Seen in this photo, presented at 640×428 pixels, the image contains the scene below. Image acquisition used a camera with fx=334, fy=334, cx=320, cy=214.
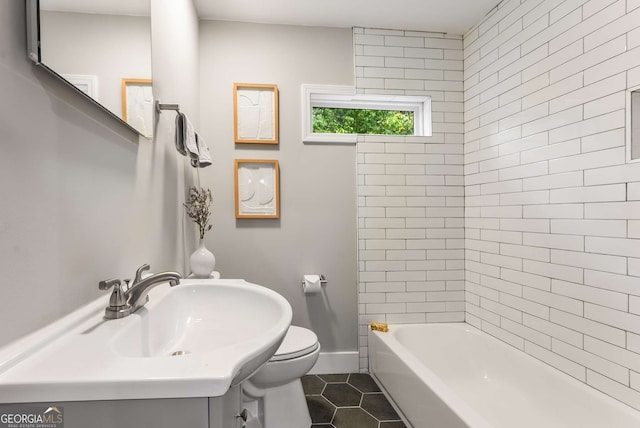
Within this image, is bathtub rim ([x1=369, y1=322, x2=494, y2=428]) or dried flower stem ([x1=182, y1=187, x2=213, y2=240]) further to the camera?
dried flower stem ([x1=182, y1=187, x2=213, y2=240])

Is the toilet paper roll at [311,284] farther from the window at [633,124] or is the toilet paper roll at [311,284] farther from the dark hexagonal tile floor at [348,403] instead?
the window at [633,124]

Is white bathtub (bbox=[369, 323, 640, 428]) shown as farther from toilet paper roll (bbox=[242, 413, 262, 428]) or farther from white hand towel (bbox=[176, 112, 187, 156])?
white hand towel (bbox=[176, 112, 187, 156])

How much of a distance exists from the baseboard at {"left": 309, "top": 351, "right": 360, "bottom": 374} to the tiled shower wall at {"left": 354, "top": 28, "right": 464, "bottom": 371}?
6cm

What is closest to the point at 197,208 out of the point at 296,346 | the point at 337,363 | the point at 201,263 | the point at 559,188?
the point at 201,263

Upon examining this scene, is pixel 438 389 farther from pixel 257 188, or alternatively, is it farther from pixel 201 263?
pixel 257 188

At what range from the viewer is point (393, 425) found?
1847 millimetres

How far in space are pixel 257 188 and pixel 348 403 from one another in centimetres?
153

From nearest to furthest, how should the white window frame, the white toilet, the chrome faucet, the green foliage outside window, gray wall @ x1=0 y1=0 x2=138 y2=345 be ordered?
gray wall @ x1=0 y1=0 x2=138 y2=345, the chrome faucet, the white toilet, the white window frame, the green foliage outside window

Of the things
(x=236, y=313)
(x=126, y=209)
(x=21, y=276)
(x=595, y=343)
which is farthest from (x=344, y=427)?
(x=21, y=276)

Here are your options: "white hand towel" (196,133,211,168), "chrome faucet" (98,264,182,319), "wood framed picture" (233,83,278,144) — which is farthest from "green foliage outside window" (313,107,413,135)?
"chrome faucet" (98,264,182,319)

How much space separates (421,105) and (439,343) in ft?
5.99

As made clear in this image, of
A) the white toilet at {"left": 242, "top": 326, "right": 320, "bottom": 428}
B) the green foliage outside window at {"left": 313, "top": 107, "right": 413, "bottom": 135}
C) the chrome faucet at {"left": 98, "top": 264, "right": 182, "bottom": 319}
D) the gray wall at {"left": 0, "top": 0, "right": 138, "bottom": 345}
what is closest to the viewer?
the gray wall at {"left": 0, "top": 0, "right": 138, "bottom": 345}

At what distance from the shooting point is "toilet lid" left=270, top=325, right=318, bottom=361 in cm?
158

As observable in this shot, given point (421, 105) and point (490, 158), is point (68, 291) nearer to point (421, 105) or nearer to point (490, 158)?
point (490, 158)
